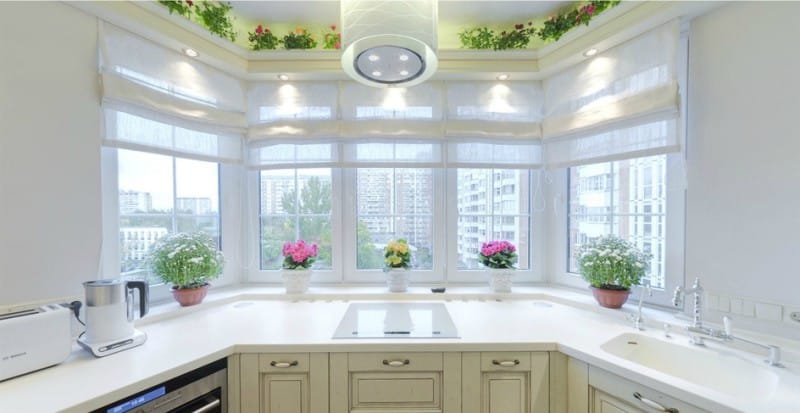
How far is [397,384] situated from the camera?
1238 millimetres

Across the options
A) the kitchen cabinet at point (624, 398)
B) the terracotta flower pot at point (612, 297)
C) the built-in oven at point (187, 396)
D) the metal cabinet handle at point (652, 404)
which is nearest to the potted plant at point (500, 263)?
the terracotta flower pot at point (612, 297)

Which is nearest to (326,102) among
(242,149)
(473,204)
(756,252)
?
(242,149)

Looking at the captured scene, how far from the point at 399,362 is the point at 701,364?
1.20m

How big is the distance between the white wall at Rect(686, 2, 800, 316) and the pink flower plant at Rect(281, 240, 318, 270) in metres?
2.02

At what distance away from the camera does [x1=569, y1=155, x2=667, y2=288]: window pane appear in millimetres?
1577

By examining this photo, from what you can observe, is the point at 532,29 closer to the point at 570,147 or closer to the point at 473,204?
the point at 570,147

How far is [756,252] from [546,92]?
1.30 metres

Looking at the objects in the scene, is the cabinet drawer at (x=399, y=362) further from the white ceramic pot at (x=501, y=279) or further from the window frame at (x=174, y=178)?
the window frame at (x=174, y=178)

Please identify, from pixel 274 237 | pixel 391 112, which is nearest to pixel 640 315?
pixel 391 112

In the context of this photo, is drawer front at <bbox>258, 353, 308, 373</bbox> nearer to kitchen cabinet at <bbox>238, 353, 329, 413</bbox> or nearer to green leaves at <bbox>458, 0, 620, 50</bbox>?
kitchen cabinet at <bbox>238, 353, 329, 413</bbox>

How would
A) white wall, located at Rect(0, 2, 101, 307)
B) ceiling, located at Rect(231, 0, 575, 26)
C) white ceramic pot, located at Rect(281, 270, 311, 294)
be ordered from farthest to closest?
1. white ceramic pot, located at Rect(281, 270, 311, 294)
2. ceiling, located at Rect(231, 0, 575, 26)
3. white wall, located at Rect(0, 2, 101, 307)

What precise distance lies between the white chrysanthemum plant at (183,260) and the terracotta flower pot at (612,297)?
2125 millimetres

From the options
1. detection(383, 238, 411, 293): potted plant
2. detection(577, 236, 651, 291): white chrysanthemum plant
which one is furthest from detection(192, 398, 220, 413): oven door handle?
detection(577, 236, 651, 291): white chrysanthemum plant

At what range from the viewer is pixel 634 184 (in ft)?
5.49
